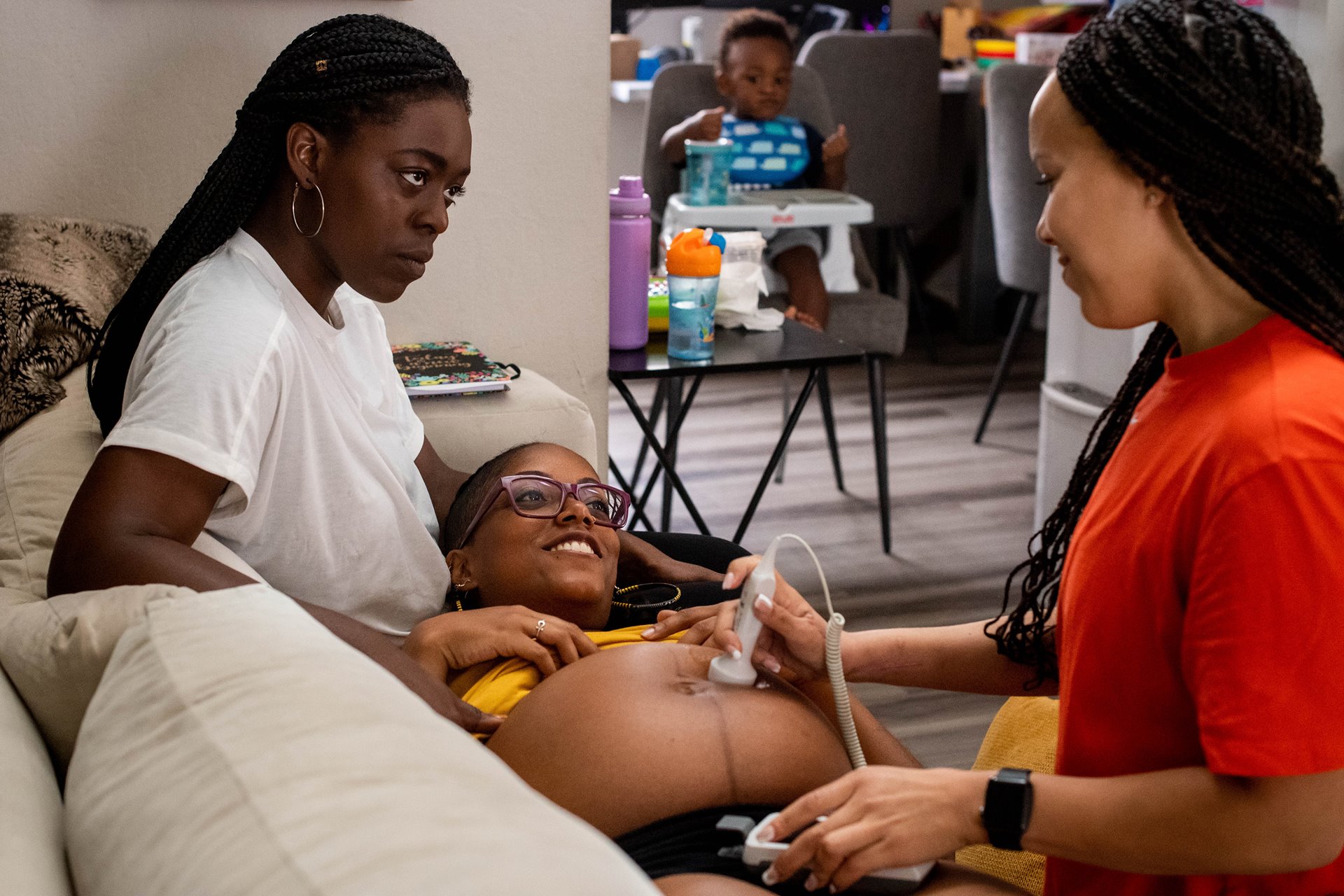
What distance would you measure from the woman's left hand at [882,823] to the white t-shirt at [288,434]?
2.22 feet

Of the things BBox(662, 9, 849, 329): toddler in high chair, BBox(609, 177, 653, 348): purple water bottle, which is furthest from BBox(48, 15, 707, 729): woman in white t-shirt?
BBox(662, 9, 849, 329): toddler in high chair

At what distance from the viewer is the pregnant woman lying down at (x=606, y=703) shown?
3.94ft

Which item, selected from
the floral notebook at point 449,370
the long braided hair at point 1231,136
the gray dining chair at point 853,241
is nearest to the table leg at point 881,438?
the gray dining chair at point 853,241

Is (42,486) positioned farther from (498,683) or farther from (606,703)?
(606,703)

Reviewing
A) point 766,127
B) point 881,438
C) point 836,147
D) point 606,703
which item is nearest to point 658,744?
point 606,703

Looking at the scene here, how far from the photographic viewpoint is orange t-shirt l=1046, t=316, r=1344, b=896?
2.92 feet

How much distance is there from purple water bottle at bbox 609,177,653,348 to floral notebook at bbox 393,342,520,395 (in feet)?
1.14

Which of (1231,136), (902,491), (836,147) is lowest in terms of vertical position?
(902,491)

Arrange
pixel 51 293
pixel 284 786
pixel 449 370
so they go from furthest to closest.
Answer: pixel 449 370 < pixel 51 293 < pixel 284 786

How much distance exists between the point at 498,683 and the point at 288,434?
14.4 inches

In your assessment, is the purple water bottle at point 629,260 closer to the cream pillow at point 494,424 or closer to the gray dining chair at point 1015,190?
the cream pillow at point 494,424

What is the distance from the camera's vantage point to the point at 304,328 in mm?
1479

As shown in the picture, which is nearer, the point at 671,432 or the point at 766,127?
the point at 671,432

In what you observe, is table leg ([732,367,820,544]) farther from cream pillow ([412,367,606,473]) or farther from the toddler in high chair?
the toddler in high chair
